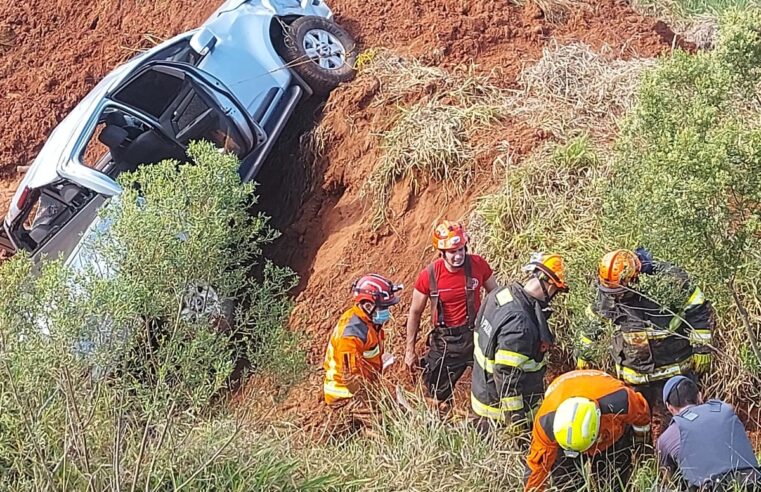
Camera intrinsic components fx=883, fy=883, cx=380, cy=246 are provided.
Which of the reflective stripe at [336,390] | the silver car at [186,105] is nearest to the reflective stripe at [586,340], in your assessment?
the reflective stripe at [336,390]

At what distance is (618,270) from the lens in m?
5.30

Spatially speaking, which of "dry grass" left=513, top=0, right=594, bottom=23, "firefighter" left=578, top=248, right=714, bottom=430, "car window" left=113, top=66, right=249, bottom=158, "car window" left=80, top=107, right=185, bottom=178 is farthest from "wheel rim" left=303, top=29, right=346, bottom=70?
"firefighter" left=578, top=248, right=714, bottom=430

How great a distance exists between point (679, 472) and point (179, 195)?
3.12 metres

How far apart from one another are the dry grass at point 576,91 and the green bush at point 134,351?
3.82 m

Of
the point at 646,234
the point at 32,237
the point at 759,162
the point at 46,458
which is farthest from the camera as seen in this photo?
the point at 32,237

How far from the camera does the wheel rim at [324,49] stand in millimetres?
9227

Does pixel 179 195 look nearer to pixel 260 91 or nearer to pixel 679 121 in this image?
pixel 679 121

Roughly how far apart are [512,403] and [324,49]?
5.24m

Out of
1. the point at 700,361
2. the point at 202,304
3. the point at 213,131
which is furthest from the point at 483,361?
the point at 213,131

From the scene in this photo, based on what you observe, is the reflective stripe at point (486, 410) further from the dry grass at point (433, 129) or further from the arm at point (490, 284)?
the dry grass at point (433, 129)

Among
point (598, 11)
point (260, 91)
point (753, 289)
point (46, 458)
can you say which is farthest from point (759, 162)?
point (598, 11)

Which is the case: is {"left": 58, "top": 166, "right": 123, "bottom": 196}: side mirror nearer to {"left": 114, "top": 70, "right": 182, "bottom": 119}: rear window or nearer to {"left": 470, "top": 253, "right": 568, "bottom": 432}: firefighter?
{"left": 114, "top": 70, "right": 182, "bottom": 119}: rear window

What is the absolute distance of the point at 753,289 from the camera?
5.96m

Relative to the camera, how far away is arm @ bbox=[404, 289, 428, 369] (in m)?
6.36
